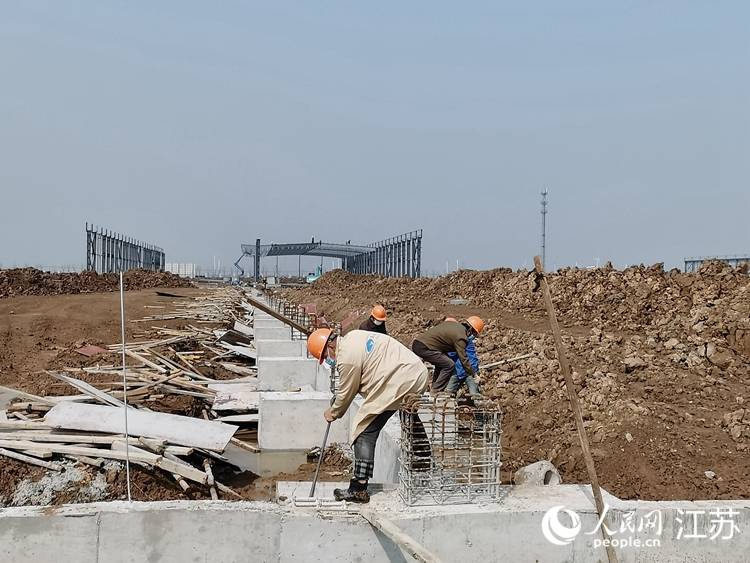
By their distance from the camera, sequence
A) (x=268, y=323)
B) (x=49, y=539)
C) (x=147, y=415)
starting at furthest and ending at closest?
(x=268, y=323) < (x=147, y=415) < (x=49, y=539)

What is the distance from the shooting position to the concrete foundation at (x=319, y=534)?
4.17 metres

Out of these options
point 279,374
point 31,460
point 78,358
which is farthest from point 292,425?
point 78,358

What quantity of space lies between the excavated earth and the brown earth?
2.80 meters

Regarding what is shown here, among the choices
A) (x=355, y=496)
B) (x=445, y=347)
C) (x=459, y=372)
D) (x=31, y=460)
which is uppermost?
(x=445, y=347)

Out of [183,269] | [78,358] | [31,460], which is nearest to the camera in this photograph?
[31,460]

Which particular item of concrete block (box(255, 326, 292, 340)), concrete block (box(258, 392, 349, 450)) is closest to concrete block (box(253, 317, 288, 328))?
concrete block (box(255, 326, 292, 340))

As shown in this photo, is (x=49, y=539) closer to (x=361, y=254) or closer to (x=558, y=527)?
(x=558, y=527)

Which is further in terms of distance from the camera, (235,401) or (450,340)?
(235,401)

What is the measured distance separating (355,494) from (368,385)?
779 mm

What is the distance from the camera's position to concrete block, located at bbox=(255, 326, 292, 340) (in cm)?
1512

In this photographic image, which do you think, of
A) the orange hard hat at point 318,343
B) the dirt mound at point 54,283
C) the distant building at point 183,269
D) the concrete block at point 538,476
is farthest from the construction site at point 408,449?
the distant building at point 183,269

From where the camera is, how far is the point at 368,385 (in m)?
4.57

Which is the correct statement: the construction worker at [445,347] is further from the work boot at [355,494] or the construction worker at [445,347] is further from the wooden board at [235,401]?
the wooden board at [235,401]

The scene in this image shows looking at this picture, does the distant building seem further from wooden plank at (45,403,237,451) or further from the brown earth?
wooden plank at (45,403,237,451)
